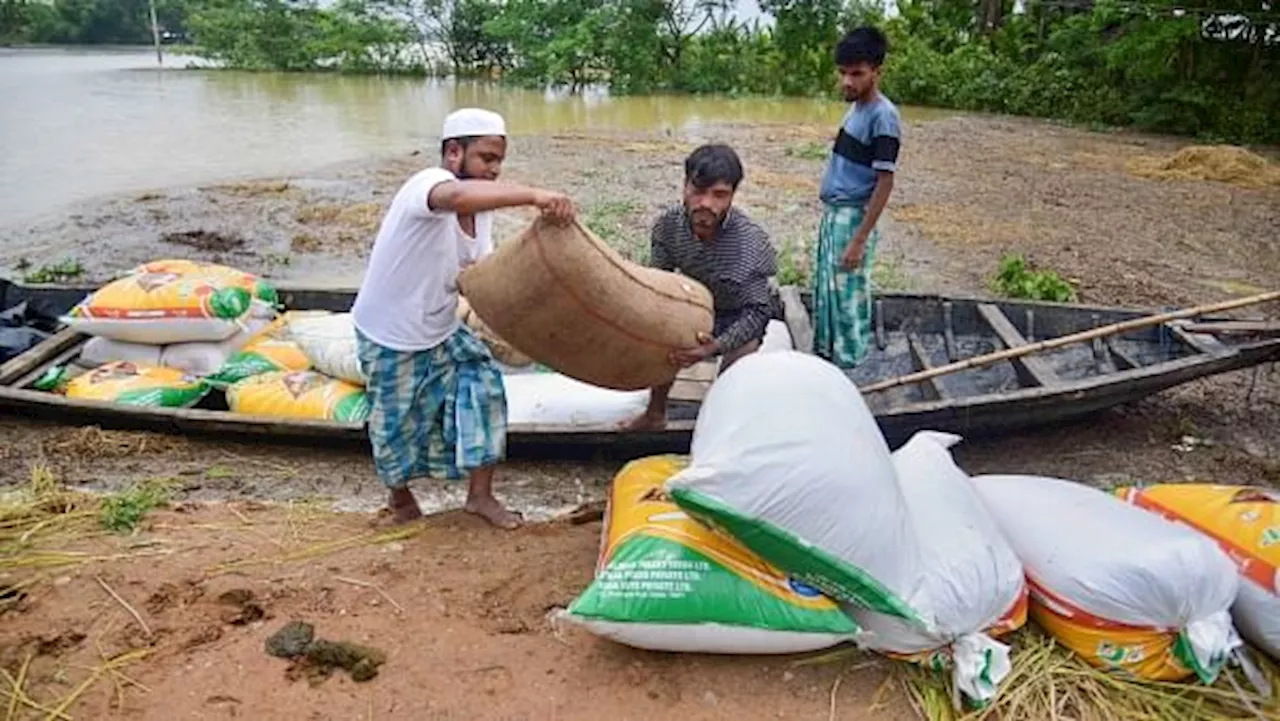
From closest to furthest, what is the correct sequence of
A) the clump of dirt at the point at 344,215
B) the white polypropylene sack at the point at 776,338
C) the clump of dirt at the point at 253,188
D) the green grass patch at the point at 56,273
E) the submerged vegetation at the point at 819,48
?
the white polypropylene sack at the point at 776,338
the green grass patch at the point at 56,273
the clump of dirt at the point at 344,215
the clump of dirt at the point at 253,188
the submerged vegetation at the point at 819,48

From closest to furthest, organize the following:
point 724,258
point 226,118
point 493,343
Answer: point 724,258 < point 493,343 < point 226,118

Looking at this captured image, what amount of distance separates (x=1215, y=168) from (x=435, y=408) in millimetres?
12461

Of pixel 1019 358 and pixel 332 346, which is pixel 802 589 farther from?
pixel 332 346

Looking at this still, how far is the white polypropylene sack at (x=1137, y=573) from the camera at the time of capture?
7.25ft

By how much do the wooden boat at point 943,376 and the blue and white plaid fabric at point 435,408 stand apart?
0.75 metres

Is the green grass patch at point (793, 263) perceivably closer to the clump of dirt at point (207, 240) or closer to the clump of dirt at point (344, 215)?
the clump of dirt at point (344, 215)

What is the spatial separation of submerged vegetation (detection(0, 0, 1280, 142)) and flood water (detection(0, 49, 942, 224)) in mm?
1164

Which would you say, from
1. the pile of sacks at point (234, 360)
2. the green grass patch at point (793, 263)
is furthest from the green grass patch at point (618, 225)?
the pile of sacks at point (234, 360)

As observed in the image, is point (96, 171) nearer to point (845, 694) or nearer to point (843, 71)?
point (843, 71)

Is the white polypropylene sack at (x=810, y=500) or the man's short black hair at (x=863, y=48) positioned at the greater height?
the man's short black hair at (x=863, y=48)

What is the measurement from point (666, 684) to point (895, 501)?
668 mm

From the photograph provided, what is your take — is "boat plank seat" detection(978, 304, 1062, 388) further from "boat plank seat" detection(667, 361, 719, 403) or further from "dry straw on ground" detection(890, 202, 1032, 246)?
"dry straw on ground" detection(890, 202, 1032, 246)

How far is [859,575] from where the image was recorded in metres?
2.22

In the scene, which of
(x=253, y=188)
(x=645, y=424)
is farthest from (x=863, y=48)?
(x=253, y=188)
